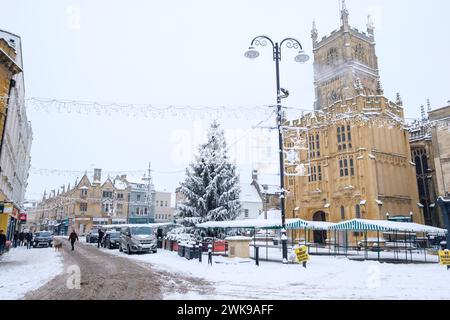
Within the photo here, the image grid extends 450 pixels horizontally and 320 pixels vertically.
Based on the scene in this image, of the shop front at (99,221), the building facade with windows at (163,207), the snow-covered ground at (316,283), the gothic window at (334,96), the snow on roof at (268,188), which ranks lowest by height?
the snow-covered ground at (316,283)

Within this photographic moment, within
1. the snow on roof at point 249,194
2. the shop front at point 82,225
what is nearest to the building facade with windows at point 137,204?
the shop front at point 82,225

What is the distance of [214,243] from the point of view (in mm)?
23953

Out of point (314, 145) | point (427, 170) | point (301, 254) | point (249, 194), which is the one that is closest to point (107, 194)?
point (249, 194)

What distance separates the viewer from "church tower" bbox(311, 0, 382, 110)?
43562 millimetres

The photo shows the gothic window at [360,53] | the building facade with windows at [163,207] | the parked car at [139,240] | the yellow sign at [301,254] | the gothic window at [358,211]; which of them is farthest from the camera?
the building facade with windows at [163,207]

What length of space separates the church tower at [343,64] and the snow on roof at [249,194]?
23.5 metres

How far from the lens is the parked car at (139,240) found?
25062mm

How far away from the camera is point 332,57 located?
4622 cm

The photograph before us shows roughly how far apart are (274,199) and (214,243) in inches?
1677

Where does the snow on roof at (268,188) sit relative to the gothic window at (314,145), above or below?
below

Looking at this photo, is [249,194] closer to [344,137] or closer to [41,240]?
[344,137]

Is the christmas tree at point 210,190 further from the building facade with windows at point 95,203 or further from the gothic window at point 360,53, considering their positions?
the building facade with windows at point 95,203

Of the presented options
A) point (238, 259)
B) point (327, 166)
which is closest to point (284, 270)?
point (238, 259)
